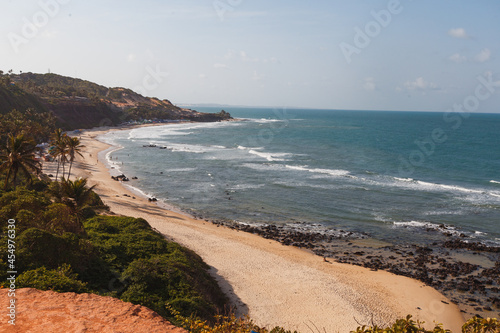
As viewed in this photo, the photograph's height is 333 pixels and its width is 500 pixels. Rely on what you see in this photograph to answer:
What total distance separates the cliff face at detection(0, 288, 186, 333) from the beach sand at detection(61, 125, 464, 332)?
6.64m

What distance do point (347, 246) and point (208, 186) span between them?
2523cm

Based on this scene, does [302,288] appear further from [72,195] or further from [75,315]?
[72,195]

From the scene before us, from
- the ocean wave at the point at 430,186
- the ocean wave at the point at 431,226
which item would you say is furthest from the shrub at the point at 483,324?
the ocean wave at the point at 430,186

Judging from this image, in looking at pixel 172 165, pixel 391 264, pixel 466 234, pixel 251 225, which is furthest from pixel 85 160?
pixel 466 234

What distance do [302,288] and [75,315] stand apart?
50.9 feet

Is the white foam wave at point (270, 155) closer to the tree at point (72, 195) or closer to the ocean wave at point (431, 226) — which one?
the ocean wave at point (431, 226)

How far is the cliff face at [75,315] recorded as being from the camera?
372 inches

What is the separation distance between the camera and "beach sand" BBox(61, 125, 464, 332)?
1931cm

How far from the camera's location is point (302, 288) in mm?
22297

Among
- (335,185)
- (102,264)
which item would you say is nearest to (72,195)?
(102,264)

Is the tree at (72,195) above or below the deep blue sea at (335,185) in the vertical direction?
above

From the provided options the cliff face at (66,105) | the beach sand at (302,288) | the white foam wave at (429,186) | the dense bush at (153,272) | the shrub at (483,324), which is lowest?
the beach sand at (302,288)

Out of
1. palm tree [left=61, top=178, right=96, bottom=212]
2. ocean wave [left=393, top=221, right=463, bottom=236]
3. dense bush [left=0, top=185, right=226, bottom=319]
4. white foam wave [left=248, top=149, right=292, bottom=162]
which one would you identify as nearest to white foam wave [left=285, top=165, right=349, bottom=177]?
white foam wave [left=248, top=149, right=292, bottom=162]

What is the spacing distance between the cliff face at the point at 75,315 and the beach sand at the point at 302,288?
261 inches
